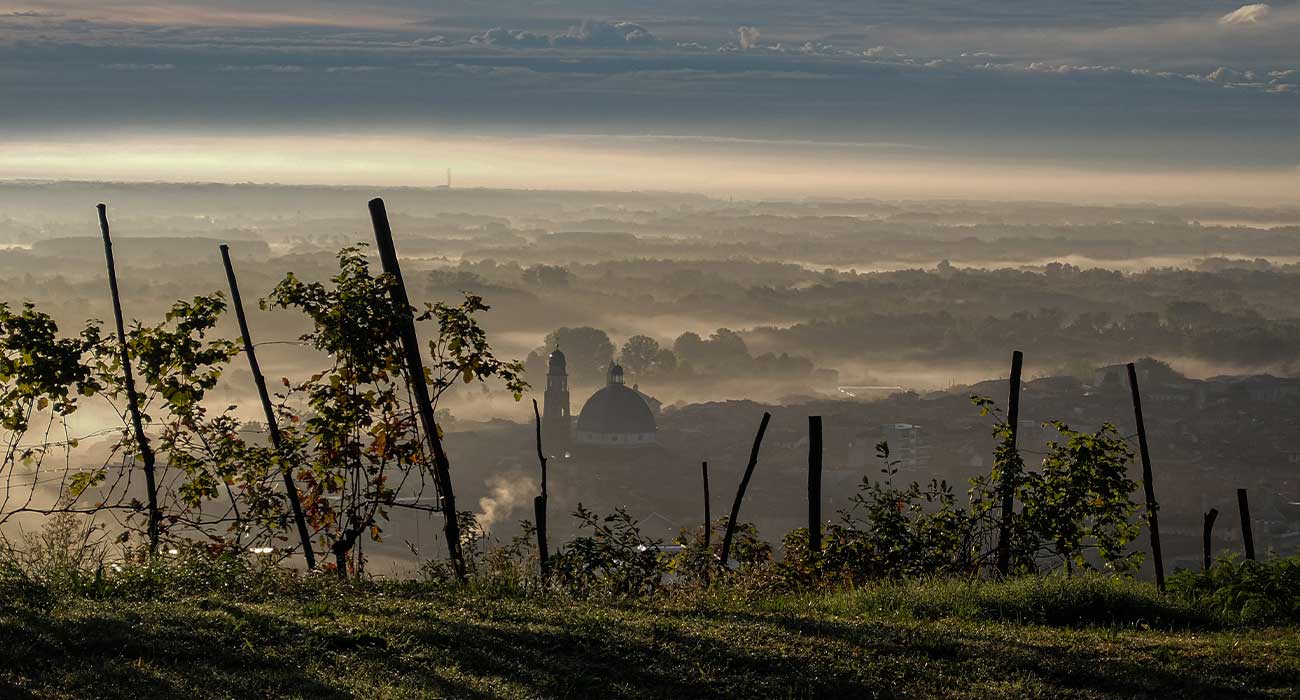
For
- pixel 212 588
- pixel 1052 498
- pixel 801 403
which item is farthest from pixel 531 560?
pixel 801 403

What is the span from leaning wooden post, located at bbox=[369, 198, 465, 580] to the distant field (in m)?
1.72

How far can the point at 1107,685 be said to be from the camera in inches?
254

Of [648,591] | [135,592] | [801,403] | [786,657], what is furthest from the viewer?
[801,403]

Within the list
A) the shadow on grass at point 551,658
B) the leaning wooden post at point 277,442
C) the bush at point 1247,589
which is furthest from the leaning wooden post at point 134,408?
the bush at point 1247,589

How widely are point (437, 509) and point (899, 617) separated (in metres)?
3.88

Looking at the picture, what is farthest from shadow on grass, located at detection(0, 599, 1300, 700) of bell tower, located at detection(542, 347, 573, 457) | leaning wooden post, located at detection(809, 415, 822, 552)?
bell tower, located at detection(542, 347, 573, 457)

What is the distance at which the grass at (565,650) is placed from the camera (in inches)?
240

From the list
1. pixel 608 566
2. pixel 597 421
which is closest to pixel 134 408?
pixel 608 566

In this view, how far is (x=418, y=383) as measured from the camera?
1025 cm

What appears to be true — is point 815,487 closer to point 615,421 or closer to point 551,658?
point 551,658

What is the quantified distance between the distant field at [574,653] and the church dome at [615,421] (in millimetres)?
97439

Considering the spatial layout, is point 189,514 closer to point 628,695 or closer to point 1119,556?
point 628,695

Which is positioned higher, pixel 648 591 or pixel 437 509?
pixel 437 509

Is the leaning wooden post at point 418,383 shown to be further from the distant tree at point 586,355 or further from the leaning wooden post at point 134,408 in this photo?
the distant tree at point 586,355
